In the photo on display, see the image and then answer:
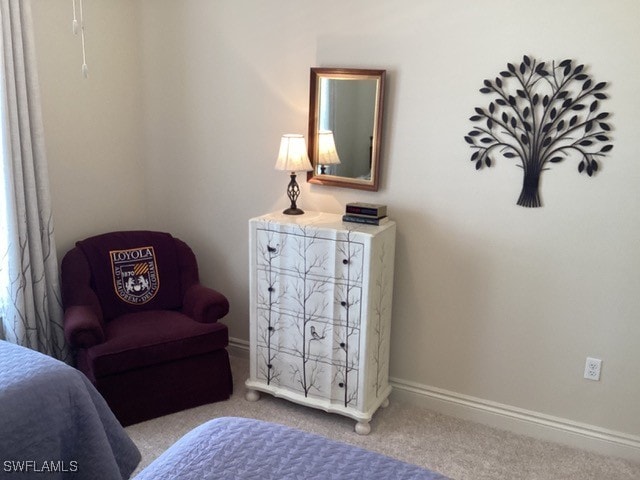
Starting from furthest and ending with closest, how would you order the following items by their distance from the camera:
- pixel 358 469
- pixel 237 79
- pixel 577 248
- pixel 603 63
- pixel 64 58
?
pixel 237 79 < pixel 64 58 < pixel 577 248 < pixel 603 63 < pixel 358 469

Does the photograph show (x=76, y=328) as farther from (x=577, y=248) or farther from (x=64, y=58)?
(x=577, y=248)

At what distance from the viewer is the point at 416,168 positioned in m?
3.05

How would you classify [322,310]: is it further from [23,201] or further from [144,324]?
[23,201]

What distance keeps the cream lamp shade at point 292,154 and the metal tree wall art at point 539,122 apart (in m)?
0.81

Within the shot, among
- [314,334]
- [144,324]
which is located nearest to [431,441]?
[314,334]

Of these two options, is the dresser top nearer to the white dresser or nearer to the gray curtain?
the white dresser

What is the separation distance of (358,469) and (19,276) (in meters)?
2.09

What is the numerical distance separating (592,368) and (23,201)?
2.84 m

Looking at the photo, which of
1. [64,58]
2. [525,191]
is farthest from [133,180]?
[525,191]

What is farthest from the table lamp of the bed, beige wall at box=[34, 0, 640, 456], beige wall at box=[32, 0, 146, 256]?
the bed

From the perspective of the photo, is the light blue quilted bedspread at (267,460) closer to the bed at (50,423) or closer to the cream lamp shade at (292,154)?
the bed at (50,423)

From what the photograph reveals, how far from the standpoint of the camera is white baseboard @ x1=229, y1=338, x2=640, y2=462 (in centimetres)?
286

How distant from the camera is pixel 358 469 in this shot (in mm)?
1603

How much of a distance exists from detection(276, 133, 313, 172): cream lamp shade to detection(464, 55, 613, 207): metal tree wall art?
0.81 meters
